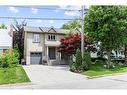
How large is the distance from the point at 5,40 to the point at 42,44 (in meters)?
6.05

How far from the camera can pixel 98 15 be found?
18250 millimetres

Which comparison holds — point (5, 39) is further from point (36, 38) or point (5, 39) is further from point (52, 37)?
point (52, 37)

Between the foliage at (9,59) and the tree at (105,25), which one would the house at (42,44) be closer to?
the foliage at (9,59)

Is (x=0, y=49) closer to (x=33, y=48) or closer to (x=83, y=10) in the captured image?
(x=33, y=48)

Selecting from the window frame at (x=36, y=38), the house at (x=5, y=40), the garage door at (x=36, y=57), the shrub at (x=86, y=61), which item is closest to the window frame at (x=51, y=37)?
the window frame at (x=36, y=38)

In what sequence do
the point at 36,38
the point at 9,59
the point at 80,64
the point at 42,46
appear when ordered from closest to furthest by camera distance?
the point at 80,64, the point at 9,59, the point at 42,46, the point at 36,38

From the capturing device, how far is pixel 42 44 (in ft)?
80.6

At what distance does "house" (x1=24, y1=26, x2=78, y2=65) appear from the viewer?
72.5ft

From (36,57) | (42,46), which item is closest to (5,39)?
(36,57)

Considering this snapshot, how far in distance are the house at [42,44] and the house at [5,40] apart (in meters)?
1.95

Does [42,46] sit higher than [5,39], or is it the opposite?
[5,39]
